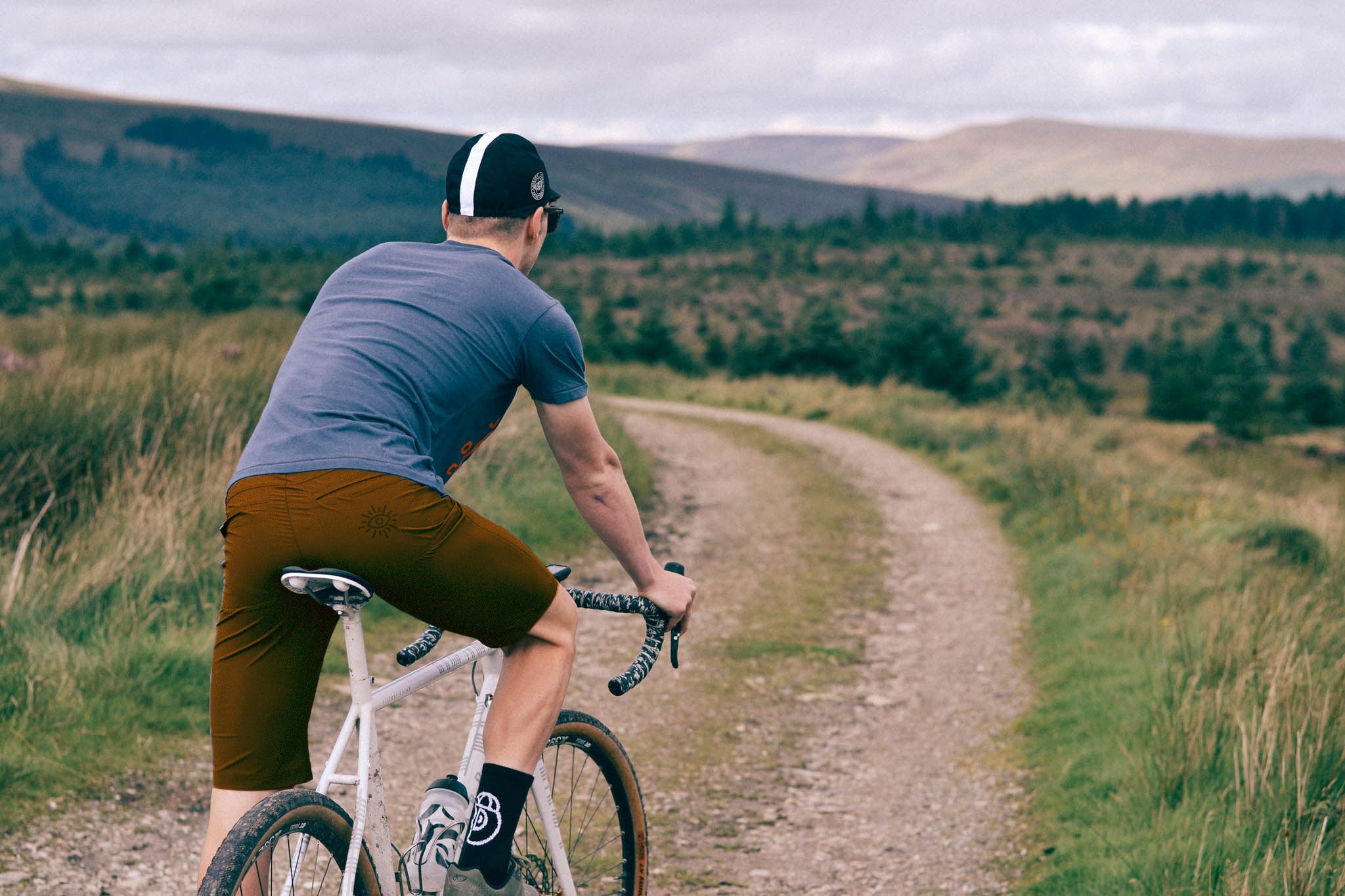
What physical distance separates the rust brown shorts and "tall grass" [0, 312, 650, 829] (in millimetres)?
2166

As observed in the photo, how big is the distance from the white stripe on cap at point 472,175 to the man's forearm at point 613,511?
0.56 m

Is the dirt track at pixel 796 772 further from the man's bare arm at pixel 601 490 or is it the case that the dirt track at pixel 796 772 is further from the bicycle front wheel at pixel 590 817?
the man's bare arm at pixel 601 490

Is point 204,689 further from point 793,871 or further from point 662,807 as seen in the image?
point 793,871

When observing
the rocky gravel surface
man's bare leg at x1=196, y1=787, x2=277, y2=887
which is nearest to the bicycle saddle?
man's bare leg at x1=196, y1=787, x2=277, y2=887

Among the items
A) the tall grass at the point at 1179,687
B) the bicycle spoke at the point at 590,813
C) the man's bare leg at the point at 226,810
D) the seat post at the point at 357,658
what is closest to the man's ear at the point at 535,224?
the seat post at the point at 357,658

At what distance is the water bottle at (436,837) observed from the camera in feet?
7.36

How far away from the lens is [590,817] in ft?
10.0

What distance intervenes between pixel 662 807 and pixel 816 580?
166 inches

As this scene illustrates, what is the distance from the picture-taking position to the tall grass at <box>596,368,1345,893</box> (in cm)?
340

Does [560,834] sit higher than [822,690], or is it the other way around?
[560,834]

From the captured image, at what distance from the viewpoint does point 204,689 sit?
15.9 feet

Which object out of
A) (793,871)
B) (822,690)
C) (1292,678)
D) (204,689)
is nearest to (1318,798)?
(1292,678)

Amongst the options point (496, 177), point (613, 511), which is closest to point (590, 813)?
point (613, 511)

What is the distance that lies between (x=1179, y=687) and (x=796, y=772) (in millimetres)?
1636
